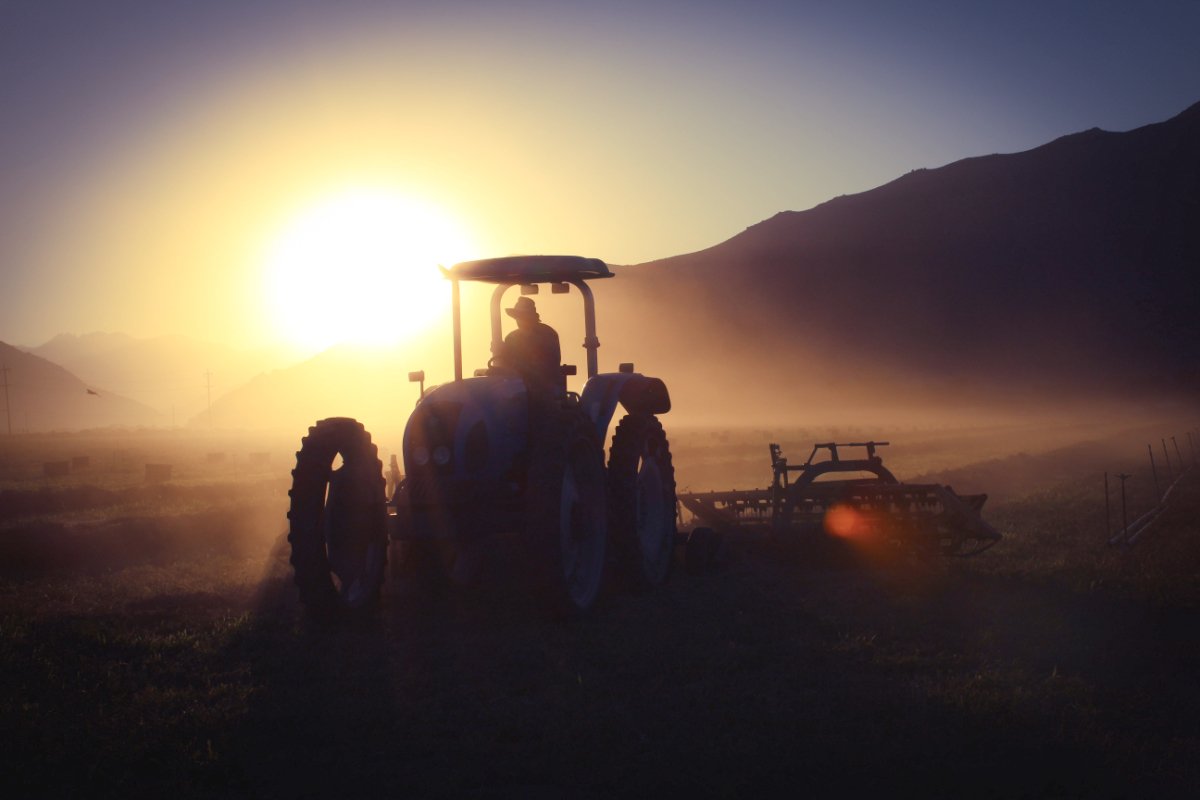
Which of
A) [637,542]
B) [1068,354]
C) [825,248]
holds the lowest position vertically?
[637,542]

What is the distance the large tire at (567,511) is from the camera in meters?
9.02

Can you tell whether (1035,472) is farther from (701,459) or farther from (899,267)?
(899,267)

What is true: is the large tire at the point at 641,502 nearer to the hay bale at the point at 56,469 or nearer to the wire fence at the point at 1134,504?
the wire fence at the point at 1134,504

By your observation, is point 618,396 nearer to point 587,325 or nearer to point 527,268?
point 587,325

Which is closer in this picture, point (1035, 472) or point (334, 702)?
point (334, 702)

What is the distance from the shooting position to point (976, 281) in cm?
14300

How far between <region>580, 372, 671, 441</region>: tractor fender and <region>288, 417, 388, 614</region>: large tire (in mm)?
2277

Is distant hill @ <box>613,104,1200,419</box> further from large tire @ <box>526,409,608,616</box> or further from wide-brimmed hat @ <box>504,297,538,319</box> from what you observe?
large tire @ <box>526,409,608,616</box>

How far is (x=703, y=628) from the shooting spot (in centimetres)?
941

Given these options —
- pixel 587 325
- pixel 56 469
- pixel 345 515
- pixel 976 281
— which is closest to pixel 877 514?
pixel 587 325

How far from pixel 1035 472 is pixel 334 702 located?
102 feet

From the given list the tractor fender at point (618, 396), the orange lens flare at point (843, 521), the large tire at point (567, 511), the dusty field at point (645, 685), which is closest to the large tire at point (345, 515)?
the dusty field at point (645, 685)

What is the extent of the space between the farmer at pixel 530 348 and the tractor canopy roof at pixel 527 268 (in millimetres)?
355

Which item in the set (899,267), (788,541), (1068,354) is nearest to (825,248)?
(899,267)
